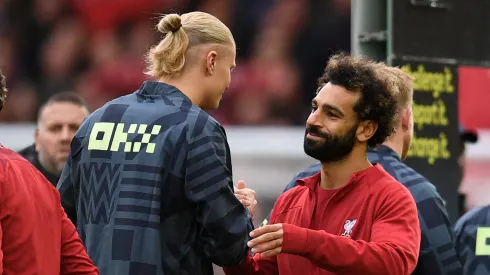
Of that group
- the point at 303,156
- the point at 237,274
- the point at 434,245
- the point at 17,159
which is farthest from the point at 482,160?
the point at 17,159

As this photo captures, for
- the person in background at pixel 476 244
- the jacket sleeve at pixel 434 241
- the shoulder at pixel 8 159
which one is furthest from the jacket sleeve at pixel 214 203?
the person in background at pixel 476 244

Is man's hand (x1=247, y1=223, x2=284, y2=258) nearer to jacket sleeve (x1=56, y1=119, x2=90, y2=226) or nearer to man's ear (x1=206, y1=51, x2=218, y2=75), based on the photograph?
man's ear (x1=206, y1=51, x2=218, y2=75)

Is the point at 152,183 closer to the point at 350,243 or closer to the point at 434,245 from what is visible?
the point at 350,243

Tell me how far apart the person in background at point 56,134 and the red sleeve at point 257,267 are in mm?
2652

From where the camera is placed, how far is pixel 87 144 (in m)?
3.92

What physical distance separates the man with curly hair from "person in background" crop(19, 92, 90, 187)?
2.71m

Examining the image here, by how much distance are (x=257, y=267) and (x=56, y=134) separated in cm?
290

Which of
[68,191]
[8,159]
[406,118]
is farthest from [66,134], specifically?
[8,159]

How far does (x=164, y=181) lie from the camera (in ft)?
12.4

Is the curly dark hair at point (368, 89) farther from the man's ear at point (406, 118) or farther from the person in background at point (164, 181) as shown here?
the man's ear at point (406, 118)

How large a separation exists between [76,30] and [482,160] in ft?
13.0

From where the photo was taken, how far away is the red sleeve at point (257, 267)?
3.96m

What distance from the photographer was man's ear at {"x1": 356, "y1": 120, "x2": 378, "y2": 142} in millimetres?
3918

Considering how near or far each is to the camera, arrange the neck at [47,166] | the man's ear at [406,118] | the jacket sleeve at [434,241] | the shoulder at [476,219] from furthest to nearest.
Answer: the neck at [47,166]
the shoulder at [476,219]
the man's ear at [406,118]
the jacket sleeve at [434,241]
